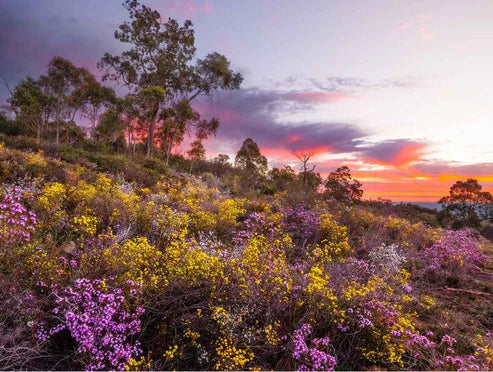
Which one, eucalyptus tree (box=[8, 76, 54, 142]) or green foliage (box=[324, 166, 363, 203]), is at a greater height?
eucalyptus tree (box=[8, 76, 54, 142])

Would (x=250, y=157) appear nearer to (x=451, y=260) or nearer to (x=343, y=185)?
(x=343, y=185)

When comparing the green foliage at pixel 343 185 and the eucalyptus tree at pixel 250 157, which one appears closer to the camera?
the green foliage at pixel 343 185

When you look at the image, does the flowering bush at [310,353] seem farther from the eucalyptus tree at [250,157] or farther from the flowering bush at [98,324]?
the eucalyptus tree at [250,157]

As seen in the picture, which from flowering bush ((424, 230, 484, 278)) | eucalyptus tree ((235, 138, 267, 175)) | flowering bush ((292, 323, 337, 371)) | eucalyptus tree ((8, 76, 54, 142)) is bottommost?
flowering bush ((292, 323, 337, 371))

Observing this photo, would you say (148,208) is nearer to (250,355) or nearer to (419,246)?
(250,355)

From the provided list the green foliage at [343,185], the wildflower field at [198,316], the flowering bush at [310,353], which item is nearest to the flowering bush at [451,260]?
the wildflower field at [198,316]

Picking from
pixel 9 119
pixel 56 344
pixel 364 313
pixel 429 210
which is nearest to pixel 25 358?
pixel 56 344

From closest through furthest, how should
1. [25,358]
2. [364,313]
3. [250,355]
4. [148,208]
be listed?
1. [25,358]
2. [250,355]
3. [364,313]
4. [148,208]

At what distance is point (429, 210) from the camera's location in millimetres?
28016

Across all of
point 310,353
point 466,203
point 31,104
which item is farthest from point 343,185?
point 31,104

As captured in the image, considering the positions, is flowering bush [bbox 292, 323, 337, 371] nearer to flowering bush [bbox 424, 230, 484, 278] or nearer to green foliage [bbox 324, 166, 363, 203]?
flowering bush [bbox 424, 230, 484, 278]

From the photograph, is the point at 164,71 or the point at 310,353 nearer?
the point at 310,353

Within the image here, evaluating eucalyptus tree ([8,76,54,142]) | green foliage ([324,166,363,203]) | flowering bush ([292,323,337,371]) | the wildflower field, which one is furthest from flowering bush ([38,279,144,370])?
eucalyptus tree ([8,76,54,142])

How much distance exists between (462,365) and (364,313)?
1.15 metres
